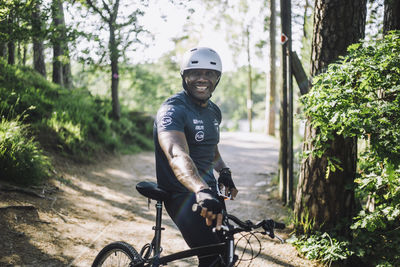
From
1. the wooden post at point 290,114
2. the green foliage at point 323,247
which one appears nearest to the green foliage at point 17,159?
the green foliage at point 323,247

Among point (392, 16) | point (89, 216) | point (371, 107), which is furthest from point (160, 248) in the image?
point (392, 16)

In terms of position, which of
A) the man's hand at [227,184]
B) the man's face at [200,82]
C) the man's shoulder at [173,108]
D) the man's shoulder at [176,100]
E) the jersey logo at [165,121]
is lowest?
the man's hand at [227,184]

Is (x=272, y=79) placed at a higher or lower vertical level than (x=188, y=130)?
higher

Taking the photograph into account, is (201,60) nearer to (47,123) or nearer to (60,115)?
(47,123)

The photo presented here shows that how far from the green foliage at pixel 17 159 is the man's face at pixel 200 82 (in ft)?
12.8

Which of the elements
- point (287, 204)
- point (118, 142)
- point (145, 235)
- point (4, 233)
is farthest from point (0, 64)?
point (287, 204)

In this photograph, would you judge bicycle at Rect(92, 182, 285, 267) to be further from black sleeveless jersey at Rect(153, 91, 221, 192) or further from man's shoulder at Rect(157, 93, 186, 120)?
man's shoulder at Rect(157, 93, 186, 120)

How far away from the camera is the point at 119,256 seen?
2869 mm

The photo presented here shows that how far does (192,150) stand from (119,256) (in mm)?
1156

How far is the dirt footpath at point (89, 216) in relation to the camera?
167 inches

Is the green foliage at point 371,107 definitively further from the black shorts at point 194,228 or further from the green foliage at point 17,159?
the green foliage at point 17,159

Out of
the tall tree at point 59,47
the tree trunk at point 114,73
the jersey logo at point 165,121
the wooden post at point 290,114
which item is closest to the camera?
the jersey logo at point 165,121

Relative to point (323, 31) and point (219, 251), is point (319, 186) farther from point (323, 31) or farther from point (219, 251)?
point (219, 251)

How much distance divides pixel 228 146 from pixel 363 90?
12.0 meters
